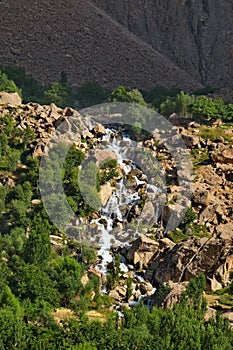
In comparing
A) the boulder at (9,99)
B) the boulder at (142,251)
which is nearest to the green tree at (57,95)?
the boulder at (9,99)

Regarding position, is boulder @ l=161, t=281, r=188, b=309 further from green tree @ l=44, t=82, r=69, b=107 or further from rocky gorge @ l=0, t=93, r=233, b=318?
green tree @ l=44, t=82, r=69, b=107

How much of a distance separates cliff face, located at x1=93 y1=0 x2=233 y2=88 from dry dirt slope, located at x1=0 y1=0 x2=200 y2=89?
5472mm

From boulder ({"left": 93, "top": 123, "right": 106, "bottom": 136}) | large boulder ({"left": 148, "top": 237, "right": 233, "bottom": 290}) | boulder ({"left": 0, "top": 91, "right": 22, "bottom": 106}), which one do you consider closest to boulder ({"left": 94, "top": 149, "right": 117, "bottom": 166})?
boulder ({"left": 93, "top": 123, "right": 106, "bottom": 136})

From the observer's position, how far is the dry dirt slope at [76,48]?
126188mm

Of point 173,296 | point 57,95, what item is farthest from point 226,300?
point 57,95

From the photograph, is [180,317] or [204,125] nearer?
[180,317]

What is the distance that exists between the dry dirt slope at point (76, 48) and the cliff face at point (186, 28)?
5.47 meters

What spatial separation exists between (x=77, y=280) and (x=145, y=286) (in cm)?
488

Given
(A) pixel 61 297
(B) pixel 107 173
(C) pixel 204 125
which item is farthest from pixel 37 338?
(C) pixel 204 125

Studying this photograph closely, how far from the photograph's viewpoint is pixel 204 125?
90500 millimetres

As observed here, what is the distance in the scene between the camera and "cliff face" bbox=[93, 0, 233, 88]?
142 metres

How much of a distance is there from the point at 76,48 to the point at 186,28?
22.7m

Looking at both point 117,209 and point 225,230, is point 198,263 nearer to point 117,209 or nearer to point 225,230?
point 225,230

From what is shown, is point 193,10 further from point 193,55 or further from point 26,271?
point 26,271
